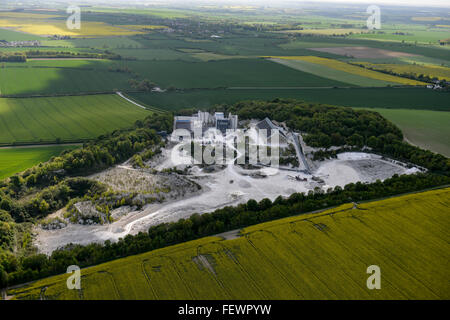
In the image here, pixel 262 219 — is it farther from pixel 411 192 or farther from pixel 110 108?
pixel 110 108

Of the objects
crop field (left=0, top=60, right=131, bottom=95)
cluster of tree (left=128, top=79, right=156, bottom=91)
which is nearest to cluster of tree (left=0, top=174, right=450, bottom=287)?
cluster of tree (left=128, top=79, right=156, bottom=91)

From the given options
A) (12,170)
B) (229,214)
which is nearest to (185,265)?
(229,214)

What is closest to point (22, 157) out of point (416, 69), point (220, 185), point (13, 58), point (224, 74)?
point (220, 185)

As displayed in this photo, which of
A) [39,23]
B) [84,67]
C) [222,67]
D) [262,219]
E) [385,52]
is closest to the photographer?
[262,219]

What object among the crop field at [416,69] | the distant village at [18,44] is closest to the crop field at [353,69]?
the crop field at [416,69]

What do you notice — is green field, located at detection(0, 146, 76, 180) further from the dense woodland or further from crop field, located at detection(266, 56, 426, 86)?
crop field, located at detection(266, 56, 426, 86)

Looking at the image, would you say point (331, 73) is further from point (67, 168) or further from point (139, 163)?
point (67, 168)
